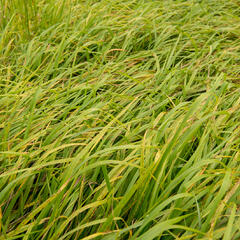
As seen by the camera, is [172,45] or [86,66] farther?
[172,45]

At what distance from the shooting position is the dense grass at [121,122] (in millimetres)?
1165

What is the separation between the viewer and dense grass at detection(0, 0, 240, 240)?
1.17 metres

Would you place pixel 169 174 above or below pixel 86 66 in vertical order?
below

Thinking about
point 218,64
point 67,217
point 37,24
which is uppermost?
point 37,24

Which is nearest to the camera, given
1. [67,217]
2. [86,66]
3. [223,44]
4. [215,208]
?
[215,208]

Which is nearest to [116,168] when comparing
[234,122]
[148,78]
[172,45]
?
[234,122]

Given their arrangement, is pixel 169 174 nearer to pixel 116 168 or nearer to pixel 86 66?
pixel 116 168

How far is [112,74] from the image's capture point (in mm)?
1941

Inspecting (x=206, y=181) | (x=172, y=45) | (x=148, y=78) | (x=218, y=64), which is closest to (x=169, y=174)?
(x=206, y=181)

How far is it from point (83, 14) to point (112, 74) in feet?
2.61

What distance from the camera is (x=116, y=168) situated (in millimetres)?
1261

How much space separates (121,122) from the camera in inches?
60.1

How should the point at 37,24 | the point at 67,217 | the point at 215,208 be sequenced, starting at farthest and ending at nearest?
the point at 37,24 → the point at 67,217 → the point at 215,208

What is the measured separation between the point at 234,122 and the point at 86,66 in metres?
0.92
